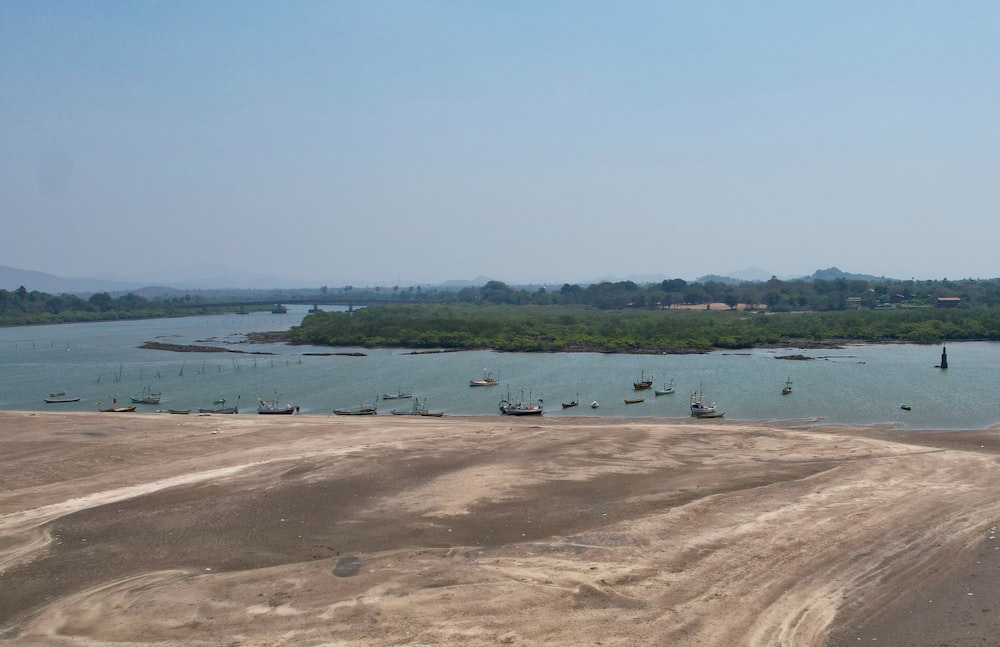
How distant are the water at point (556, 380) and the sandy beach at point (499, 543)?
568 inches

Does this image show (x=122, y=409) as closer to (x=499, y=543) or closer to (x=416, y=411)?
(x=416, y=411)

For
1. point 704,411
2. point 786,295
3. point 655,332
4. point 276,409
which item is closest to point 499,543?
point 704,411

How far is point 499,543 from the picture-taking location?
1731 cm

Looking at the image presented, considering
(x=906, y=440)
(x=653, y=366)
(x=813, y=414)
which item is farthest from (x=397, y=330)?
(x=906, y=440)

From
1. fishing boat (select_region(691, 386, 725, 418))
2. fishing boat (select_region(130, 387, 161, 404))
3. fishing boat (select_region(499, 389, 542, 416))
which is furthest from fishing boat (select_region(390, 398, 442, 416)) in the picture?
fishing boat (select_region(130, 387, 161, 404))

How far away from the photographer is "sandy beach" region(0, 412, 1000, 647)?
43.5 feet

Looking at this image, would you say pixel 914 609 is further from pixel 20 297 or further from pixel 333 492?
pixel 20 297

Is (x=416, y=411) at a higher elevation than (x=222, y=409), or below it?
higher

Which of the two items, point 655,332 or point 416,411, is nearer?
point 416,411

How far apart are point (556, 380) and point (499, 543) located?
41.1 metres

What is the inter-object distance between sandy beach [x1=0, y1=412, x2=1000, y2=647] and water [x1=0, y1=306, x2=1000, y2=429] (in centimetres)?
1442

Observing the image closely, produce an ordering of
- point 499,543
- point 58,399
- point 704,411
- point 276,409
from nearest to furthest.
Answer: point 499,543
point 704,411
point 276,409
point 58,399

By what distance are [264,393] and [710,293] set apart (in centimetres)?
12773

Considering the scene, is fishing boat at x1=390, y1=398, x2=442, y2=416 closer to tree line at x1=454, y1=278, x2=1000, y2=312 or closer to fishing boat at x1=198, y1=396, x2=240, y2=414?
fishing boat at x1=198, y1=396, x2=240, y2=414
